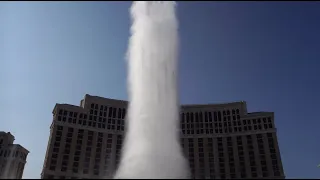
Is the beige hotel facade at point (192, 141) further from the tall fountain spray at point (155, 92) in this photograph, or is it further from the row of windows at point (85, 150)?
the tall fountain spray at point (155, 92)

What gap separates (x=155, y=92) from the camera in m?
93.2

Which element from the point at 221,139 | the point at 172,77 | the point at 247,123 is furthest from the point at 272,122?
the point at 172,77

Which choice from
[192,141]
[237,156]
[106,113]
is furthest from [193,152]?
[106,113]

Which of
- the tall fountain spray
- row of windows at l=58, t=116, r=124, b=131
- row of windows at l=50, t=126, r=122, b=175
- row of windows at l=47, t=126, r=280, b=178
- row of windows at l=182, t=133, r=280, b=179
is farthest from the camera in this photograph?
row of windows at l=58, t=116, r=124, b=131

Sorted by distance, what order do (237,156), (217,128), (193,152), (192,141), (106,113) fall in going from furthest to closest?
(106,113) < (217,128) < (192,141) < (193,152) < (237,156)

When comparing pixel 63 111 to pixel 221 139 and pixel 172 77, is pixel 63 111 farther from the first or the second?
pixel 221 139

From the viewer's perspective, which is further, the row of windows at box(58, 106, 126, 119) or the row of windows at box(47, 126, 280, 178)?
the row of windows at box(58, 106, 126, 119)

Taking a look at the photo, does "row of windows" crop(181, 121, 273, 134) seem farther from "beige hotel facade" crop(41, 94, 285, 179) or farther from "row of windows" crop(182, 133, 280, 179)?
"row of windows" crop(182, 133, 280, 179)

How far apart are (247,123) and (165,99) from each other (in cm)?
4862

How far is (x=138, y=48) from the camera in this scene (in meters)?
95.5

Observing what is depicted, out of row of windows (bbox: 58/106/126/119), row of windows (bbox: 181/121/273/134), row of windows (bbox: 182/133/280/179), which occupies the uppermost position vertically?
row of windows (bbox: 58/106/126/119)

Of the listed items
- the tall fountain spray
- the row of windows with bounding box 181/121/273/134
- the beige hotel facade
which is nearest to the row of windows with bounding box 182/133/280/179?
the beige hotel facade

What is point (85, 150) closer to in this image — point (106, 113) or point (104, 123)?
point (104, 123)

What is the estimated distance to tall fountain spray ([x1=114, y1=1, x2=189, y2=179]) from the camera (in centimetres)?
8975
